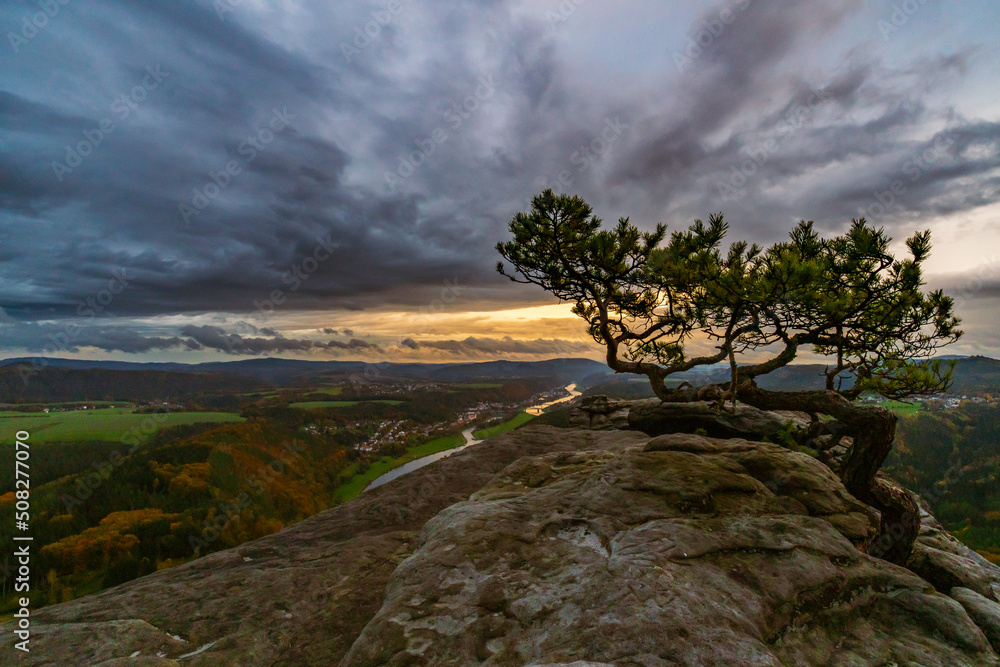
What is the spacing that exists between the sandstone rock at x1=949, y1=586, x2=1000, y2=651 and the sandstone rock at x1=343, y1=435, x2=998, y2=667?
1.07 meters

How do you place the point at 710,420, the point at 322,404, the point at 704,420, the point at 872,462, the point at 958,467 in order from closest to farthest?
the point at 872,462 < the point at 710,420 < the point at 704,420 < the point at 958,467 < the point at 322,404

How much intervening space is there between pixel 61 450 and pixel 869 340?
166332mm

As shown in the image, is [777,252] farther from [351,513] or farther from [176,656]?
[351,513]

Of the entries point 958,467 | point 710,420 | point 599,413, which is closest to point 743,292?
point 710,420

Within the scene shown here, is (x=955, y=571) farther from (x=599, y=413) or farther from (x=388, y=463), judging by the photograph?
(x=388, y=463)

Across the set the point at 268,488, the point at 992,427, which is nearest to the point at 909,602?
the point at 268,488

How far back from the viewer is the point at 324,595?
8406 millimetres

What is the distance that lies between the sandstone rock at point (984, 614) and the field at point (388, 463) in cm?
10237

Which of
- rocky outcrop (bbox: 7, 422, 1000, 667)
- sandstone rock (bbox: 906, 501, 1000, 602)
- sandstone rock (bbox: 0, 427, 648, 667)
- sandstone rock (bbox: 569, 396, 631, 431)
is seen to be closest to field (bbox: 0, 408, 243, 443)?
sandstone rock (bbox: 0, 427, 648, 667)

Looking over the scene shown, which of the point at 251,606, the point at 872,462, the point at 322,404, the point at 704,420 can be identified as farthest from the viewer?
the point at 322,404

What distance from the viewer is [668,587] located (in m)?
5.62

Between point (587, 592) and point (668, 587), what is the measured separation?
4.08ft

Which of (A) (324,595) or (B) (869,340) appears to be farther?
(B) (869,340)

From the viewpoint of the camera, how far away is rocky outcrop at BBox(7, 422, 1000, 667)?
5.20 meters
